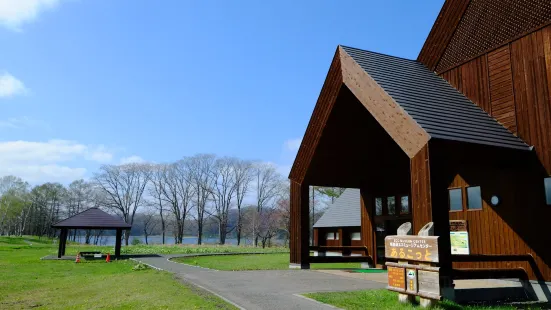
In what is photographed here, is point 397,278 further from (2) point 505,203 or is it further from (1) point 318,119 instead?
(1) point 318,119

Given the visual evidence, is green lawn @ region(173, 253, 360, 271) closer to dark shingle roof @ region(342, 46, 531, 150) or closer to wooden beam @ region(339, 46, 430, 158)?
wooden beam @ region(339, 46, 430, 158)

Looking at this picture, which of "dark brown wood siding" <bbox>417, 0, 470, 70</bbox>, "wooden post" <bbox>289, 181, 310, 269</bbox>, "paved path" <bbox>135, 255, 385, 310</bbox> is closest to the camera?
"paved path" <bbox>135, 255, 385, 310</bbox>

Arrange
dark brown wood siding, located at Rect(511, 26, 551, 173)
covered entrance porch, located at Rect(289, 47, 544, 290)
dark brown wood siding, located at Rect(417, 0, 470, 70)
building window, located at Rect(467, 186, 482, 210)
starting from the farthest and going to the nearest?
dark brown wood siding, located at Rect(417, 0, 470, 70), building window, located at Rect(467, 186, 482, 210), dark brown wood siding, located at Rect(511, 26, 551, 173), covered entrance porch, located at Rect(289, 47, 544, 290)

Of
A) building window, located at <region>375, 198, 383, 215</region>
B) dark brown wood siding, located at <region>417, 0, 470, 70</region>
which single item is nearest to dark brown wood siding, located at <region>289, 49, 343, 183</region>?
dark brown wood siding, located at <region>417, 0, 470, 70</region>

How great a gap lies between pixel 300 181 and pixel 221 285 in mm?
5525

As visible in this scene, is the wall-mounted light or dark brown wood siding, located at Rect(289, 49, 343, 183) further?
dark brown wood siding, located at Rect(289, 49, 343, 183)

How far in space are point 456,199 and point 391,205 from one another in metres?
4.60

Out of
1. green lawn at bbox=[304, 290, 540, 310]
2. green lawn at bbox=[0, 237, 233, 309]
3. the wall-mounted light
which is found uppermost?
the wall-mounted light

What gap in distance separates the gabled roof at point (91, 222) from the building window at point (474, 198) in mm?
21599

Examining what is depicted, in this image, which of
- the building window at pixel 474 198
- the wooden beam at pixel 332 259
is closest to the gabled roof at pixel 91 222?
the wooden beam at pixel 332 259

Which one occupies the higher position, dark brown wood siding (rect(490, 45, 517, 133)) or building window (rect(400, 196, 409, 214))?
dark brown wood siding (rect(490, 45, 517, 133))

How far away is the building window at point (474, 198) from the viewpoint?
1098cm

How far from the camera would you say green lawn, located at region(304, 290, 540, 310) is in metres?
7.21

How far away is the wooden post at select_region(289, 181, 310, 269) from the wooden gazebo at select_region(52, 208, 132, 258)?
50.5 ft
